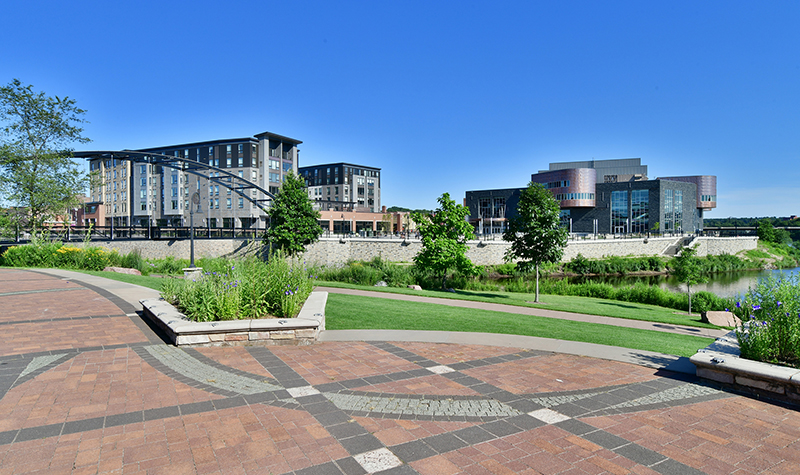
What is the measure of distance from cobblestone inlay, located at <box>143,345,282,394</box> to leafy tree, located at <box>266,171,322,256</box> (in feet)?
106

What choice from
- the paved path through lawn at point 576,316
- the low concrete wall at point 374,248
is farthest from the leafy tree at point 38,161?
the paved path through lawn at point 576,316

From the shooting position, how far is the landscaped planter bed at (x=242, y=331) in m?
7.82

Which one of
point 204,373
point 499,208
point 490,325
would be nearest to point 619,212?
point 499,208

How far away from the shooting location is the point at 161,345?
311 inches

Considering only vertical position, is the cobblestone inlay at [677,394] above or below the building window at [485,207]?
below

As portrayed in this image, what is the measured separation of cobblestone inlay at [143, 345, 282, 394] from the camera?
5848 millimetres

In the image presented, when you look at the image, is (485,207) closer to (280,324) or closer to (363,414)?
(280,324)

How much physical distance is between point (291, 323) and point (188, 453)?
4079 mm

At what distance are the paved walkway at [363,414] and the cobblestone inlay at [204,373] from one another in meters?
0.03

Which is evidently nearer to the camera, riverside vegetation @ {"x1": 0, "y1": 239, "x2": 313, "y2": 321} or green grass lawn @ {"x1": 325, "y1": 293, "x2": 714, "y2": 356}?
riverside vegetation @ {"x1": 0, "y1": 239, "x2": 313, "y2": 321}

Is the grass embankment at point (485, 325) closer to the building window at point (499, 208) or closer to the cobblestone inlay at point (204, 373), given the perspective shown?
the cobblestone inlay at point (204, 373)

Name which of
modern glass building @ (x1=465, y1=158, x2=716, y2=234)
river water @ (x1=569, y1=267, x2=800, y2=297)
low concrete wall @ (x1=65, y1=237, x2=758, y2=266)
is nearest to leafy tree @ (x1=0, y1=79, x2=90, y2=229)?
low concrete wall @ (x1=65, y1=237, x2=758, y2=266)

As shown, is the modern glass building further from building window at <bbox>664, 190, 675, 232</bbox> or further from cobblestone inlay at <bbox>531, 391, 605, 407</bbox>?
cobblestone inlay at <bbox>531, 391, 605, 407</bbox>

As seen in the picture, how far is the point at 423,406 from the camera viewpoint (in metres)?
5.31
